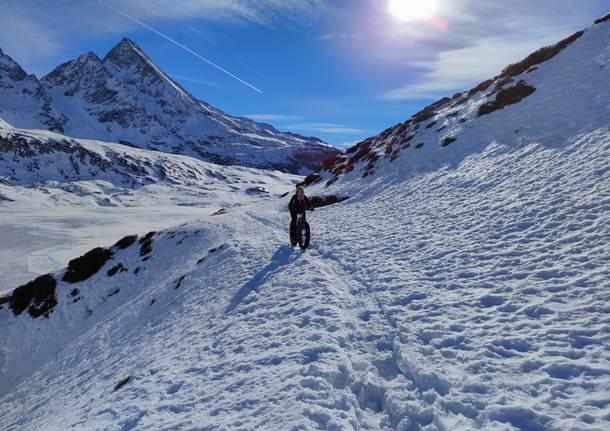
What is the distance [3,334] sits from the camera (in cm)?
3080

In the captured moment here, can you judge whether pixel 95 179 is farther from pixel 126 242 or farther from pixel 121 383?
pixel 121 383

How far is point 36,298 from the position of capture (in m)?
33.7

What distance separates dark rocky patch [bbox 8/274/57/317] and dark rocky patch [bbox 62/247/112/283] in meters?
1.52

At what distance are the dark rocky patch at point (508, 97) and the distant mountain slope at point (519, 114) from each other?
0.07 m

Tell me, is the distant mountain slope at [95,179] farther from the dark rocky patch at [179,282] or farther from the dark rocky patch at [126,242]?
the dark rocky patch at [179,282]

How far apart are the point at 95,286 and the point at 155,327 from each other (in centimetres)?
1871

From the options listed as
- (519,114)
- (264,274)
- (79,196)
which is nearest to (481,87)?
(519,114)

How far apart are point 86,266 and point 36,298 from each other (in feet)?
14.7

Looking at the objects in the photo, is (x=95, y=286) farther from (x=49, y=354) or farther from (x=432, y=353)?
(x=432, y=353)

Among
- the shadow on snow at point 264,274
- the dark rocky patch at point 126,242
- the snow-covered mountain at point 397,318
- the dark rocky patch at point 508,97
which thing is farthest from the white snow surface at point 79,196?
the dark rocky patch at point 508,97

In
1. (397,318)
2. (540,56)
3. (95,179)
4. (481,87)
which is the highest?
(95,179)

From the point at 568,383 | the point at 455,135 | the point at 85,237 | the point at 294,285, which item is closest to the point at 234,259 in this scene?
the point at 294,285

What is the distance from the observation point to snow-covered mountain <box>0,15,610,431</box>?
6.85 m

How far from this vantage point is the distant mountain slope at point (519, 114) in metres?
22.2
